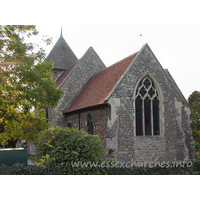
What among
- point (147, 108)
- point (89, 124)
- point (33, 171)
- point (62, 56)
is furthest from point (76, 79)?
point (33, 171)

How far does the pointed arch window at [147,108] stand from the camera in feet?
41.6

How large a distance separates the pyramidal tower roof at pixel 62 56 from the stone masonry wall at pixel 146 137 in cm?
1438

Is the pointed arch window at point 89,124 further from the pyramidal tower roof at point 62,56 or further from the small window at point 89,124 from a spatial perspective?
the pyramidal tower roof at point 62,56

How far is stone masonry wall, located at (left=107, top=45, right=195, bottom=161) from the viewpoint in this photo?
11758 millimetres

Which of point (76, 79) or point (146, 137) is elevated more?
point (76, 79)

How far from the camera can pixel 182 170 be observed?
314 inches

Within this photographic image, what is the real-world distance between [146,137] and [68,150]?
6.64 m

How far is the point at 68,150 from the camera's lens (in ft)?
23.9

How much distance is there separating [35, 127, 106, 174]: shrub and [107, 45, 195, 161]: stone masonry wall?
3.52 meters

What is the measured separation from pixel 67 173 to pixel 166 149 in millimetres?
8044

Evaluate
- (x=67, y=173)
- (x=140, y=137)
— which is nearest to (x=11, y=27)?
(x=67, y=173)

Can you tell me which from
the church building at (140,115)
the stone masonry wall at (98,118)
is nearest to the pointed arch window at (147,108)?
the church building at (140,115)

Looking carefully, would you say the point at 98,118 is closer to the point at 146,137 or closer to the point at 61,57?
the point at 146,137

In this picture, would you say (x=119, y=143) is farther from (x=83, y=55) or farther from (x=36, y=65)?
(x=83, y=55)
